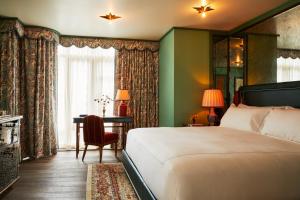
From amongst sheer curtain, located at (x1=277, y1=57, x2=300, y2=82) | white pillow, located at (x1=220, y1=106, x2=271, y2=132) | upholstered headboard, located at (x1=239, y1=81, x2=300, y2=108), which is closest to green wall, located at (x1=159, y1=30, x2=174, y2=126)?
upholstered headboard, located at (x1=239, y1=81, x2=300, y2=108)

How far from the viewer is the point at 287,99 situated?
3.35 metres

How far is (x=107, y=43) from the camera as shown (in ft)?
17.8

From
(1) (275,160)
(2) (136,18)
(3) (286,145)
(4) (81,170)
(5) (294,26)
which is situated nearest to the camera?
(1) (275,160)

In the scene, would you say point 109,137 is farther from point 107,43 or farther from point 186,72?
point 107,43

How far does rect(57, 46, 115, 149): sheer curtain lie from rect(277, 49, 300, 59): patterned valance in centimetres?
333

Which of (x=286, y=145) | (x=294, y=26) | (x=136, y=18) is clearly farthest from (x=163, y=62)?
(x=286, y=145)

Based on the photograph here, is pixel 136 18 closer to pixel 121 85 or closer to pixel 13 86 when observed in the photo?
pixel 121 85

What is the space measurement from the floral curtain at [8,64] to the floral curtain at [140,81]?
199 cm

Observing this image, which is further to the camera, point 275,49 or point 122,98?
point 122,98

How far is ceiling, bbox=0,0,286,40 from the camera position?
3.49 metres

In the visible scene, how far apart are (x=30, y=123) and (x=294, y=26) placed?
4.44 metres

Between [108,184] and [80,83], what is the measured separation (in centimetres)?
284

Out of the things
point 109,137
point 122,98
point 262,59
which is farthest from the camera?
point 122,98

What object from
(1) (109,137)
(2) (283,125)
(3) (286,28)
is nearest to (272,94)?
(3) (286,28)
